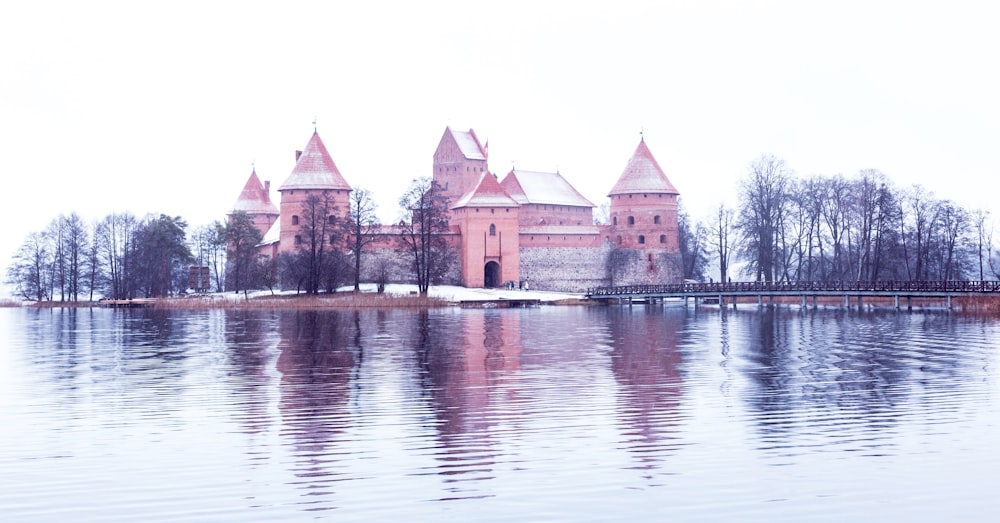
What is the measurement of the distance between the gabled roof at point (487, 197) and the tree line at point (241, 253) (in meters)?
1.55

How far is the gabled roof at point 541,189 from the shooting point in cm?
6969

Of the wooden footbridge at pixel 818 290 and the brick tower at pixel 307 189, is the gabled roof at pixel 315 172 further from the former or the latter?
the wooden footbridge at pixel 818 290

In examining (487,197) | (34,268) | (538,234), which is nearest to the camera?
(487,197)

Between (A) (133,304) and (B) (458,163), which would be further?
(B) (458,163)

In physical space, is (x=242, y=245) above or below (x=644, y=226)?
below

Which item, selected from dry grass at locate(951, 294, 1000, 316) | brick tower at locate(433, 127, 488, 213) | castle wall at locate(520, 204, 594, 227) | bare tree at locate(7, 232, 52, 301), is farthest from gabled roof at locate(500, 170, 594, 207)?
dry grass at locate(951, 294, 1000, 316)

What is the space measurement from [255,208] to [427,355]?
54978mm

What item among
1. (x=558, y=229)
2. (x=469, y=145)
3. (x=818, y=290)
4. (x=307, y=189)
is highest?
(x=469, y=145)

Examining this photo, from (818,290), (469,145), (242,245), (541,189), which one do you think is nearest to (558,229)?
(541,189)

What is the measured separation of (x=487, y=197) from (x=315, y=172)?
9526mm

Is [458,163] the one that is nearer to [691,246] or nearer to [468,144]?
[468,144]

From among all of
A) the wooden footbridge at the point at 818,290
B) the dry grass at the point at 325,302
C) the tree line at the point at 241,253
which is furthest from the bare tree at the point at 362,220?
the wooden footbridge at the point at 818,290

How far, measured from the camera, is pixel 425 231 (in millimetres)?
58031

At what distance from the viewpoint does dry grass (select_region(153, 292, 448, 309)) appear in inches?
1908
